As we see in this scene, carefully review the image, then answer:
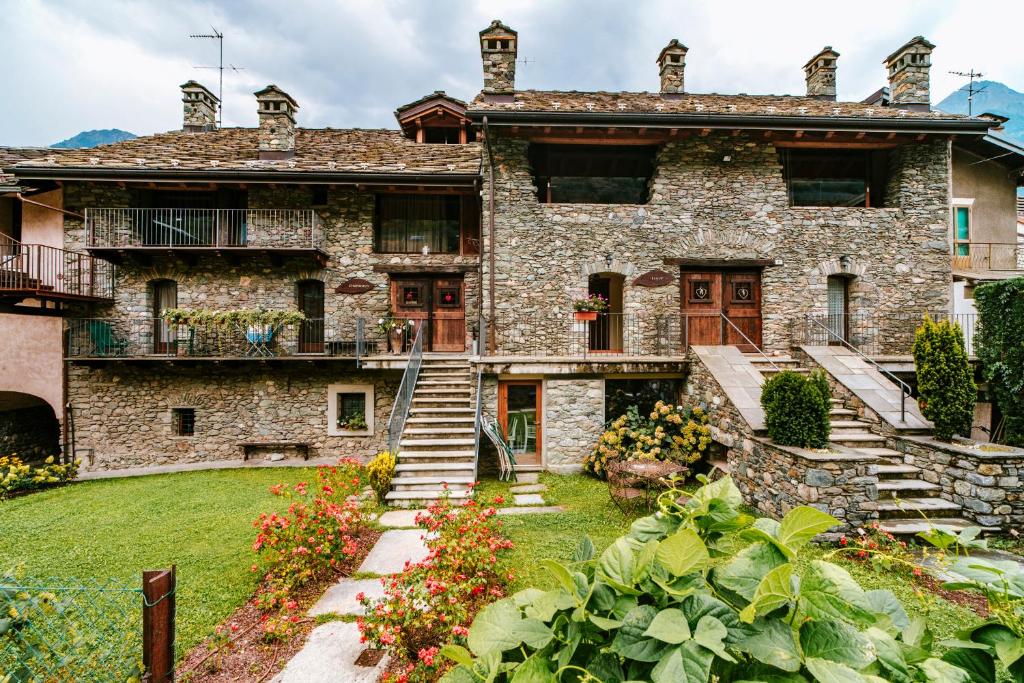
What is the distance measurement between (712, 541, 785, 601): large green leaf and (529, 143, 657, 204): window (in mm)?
10946

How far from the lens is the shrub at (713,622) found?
2.89ft

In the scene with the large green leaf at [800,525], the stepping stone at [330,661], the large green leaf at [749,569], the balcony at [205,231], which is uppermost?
the balcony at [205,231]

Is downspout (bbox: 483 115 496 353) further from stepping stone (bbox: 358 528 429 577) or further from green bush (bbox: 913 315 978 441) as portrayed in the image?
green bush (bbox: 913 315 978 441)

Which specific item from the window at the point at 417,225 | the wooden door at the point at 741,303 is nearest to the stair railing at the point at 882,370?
the wooden door at the point at 741,303

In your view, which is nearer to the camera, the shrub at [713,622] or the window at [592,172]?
the shrub at [713,622]

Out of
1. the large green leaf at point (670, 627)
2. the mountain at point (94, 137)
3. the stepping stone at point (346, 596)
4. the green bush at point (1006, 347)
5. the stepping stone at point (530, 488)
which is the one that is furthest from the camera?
the mountain at point (94, 137)

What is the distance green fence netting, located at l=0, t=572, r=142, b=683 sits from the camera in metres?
2.44

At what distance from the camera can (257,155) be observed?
12.3 meters

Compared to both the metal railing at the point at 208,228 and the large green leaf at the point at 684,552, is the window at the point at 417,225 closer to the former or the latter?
the metal railing at the point at 208,228

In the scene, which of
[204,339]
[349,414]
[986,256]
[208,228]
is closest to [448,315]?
[349,414]

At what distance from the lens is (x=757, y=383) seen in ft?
27.2

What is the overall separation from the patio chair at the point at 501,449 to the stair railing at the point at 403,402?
160 cm

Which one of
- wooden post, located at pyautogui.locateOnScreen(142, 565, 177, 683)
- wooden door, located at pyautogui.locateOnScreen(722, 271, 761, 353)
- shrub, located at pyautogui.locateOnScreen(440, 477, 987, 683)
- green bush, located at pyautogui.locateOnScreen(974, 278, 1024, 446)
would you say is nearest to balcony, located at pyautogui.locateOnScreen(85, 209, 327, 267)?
wooden post, located at pyautogui.locateOnScreen(142, 565, 177, 683)

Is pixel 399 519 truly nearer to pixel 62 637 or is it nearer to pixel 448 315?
pixel 62 637
